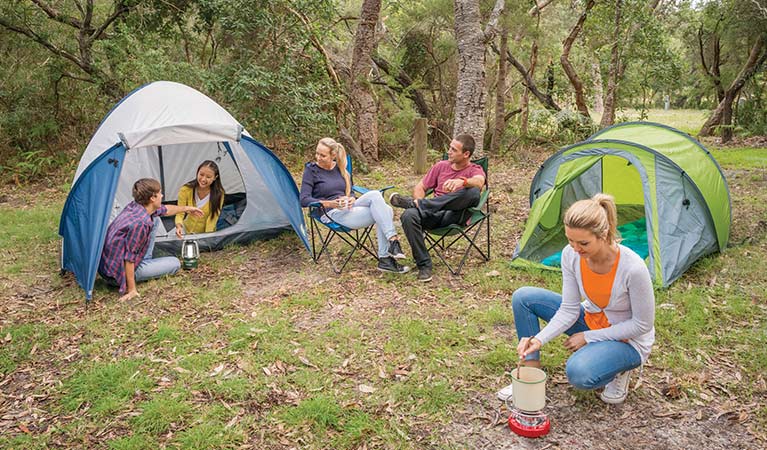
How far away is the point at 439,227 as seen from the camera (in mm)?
4395

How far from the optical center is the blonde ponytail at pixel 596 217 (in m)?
2.34

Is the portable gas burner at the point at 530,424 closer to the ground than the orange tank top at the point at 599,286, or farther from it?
closer to the ground

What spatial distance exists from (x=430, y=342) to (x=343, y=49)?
869 centimetres

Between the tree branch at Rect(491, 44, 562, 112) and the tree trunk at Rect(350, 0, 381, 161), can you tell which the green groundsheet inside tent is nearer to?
the tree trunk at Rect(350, 0, 381, 161)

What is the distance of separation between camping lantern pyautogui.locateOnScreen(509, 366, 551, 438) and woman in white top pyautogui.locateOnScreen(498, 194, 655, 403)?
89mm

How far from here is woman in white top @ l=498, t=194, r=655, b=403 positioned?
2391 millimetres

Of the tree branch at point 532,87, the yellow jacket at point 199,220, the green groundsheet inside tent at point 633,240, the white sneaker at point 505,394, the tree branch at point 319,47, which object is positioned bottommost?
the white sneaker at point 505,394

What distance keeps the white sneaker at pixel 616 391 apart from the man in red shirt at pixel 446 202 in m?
1.79

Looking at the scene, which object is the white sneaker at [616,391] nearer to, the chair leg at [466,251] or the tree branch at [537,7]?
the chair leg at [466,251]

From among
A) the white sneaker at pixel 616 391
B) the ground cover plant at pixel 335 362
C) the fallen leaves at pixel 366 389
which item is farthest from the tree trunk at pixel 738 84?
the fallen leaves at pixel 366 389

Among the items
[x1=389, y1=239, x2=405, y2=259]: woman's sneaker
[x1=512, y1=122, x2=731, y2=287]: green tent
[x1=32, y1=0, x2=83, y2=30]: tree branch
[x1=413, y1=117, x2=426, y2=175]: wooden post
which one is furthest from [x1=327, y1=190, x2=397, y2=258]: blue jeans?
[x1=32, y1=0, x2=83, y2=30]: tree branch

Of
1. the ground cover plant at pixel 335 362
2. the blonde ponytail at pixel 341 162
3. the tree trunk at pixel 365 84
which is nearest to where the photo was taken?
the ground cover plant at pixel 335 362

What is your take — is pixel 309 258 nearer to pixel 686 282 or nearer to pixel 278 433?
pixel 278 433

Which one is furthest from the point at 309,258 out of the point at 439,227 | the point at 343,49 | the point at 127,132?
the point at 343,49
